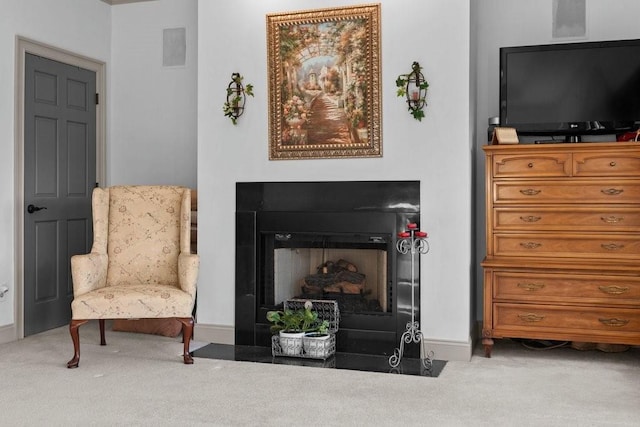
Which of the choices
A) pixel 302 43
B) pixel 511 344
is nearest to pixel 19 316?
pixel 302 43

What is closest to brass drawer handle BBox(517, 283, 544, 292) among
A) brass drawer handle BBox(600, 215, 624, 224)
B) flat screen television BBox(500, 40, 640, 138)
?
brass drawer handle BBox(600, 215, 624, 224)

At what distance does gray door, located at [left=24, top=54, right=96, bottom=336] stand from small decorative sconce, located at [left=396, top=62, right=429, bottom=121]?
281 cm

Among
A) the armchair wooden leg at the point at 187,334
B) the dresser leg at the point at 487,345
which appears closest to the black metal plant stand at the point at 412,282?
the dresser leg at the point at 487,345

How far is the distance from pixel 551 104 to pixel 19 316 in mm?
4120

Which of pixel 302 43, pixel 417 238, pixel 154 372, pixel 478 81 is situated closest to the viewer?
pixel 154 372

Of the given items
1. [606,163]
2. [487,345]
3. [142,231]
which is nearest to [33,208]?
[142,231]

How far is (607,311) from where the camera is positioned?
162 inches

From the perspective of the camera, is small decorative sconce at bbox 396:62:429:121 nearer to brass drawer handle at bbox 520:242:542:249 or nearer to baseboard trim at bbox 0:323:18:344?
brass drawer handle at bbox 520:242:542:249

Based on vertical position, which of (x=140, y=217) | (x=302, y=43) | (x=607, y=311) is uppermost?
(x=302, y=43)

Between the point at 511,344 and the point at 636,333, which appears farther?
the point at 511,344

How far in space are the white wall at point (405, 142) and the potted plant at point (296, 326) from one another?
538 millimetres

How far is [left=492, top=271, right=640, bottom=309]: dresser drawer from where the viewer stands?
4.08 meters

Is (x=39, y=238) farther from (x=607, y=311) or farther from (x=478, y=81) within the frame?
(x=607, y=311)

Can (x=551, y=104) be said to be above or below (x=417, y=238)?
above
